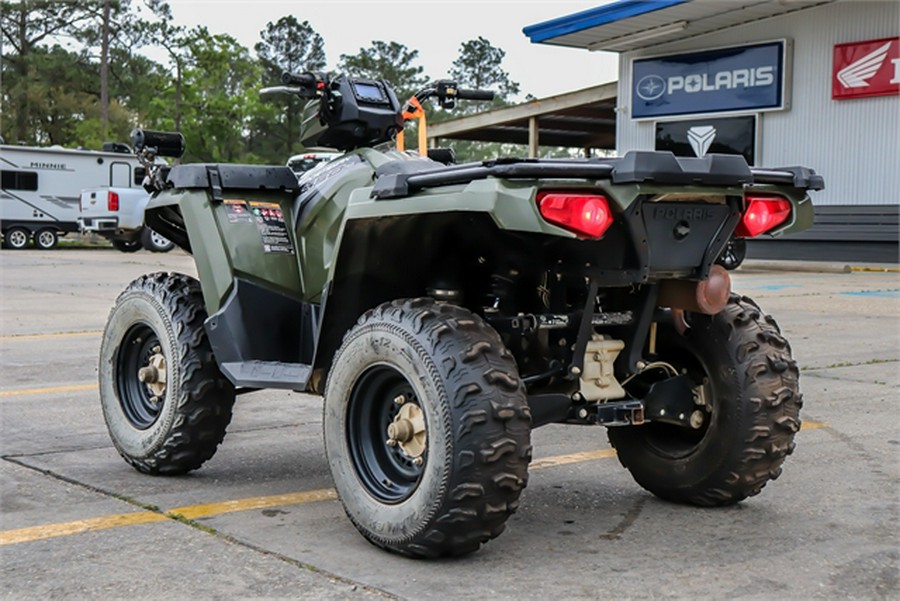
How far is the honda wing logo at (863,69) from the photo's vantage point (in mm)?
24875

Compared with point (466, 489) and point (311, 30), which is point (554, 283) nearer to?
point (466, 489)

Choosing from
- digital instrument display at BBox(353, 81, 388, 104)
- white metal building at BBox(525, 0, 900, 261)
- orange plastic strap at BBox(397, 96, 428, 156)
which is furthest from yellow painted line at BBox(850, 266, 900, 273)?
digital instrument display at BBox(353, 81, 388, 104)

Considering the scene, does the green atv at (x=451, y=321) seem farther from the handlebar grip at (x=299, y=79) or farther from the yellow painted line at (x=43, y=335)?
the yellow painted line at (x=43, y=335)

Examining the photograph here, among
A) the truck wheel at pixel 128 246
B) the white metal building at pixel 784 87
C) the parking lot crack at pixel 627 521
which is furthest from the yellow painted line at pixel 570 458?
the truck wheel at pixel 128 246

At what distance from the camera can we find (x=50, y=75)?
6150 centimetres

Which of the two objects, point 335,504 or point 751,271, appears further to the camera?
point 751,271

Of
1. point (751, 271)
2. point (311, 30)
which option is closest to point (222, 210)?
point (751, 271)

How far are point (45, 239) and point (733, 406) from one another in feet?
107

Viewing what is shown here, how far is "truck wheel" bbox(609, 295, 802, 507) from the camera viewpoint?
4434 mm

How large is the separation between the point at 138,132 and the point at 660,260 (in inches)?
108

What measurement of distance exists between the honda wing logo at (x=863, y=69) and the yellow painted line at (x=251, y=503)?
22.8 metres

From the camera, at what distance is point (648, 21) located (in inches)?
1073

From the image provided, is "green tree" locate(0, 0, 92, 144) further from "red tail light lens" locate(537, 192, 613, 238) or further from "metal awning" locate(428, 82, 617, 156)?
"red tail light lens" locate(537, 192, 613, 238)

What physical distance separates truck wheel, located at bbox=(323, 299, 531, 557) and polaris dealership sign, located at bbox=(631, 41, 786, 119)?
2439 centimetres
